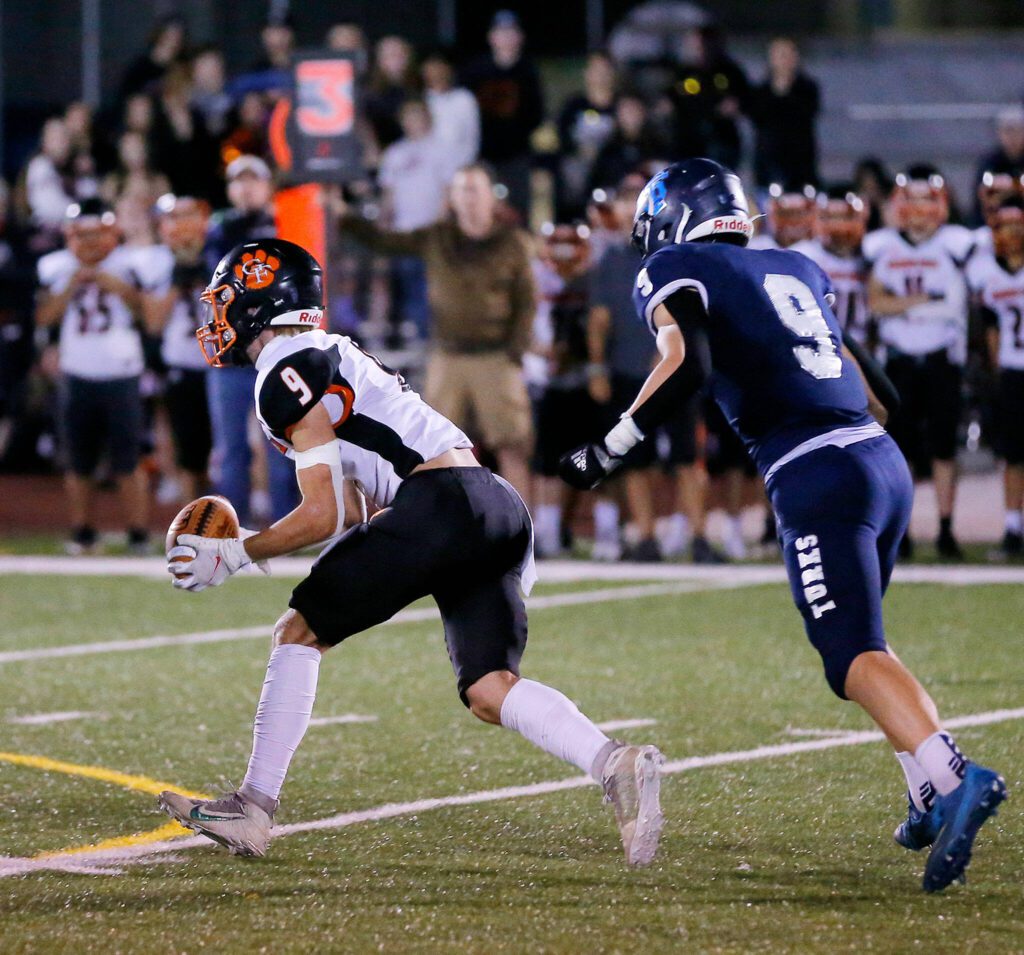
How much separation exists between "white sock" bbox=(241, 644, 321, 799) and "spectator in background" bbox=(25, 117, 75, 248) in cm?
1114

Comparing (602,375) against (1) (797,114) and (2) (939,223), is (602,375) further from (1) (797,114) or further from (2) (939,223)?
(1) (797,114)

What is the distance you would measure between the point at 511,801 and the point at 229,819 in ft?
3.21

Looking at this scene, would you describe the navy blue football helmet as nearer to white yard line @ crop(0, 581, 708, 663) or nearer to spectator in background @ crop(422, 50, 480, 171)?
white yard line @ crop(0, 581, 708, 663)

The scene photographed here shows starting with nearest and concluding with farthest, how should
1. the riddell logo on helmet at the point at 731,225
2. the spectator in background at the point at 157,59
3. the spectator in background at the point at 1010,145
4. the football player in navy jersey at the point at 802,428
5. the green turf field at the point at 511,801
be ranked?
the green turf field at the point at 511,801, the football player in navy jersey at the point at 802,428, the riddell logo on helmet at the point at 731,225, the spectator in background at the point at 1010,145, the spectator in background at the point at 157,59

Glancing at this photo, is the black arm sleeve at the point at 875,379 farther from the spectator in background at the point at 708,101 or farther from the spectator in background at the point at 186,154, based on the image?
the spectator in background at the point at 186,154

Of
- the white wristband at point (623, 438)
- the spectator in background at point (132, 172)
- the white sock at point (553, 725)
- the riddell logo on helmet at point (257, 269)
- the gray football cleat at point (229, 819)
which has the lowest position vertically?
the gray football cleat at point (229, 819)

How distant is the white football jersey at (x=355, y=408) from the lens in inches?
192

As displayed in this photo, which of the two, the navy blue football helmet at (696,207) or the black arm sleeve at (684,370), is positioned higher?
the navy blue football helmet at (696,207)

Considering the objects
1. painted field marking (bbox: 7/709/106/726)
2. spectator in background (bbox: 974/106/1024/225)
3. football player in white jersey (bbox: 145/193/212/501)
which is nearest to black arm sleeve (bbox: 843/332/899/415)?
painted field marking (bbox: 7/709/106/726)

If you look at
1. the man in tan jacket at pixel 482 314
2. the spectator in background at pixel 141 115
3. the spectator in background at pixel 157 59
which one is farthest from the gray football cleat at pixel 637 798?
the spectator in background at pixel 157 59

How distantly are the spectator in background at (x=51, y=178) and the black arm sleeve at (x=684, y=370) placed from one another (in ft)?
Result: 37.4

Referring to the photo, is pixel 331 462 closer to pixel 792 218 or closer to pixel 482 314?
pixel 482 314

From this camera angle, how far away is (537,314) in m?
11.9

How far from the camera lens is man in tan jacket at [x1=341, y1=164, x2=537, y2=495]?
36.6 feet
